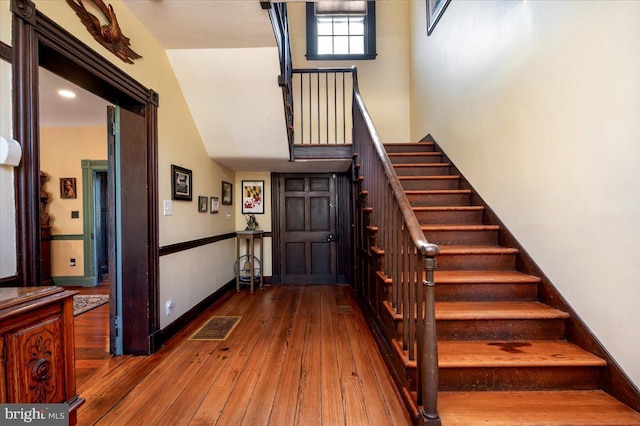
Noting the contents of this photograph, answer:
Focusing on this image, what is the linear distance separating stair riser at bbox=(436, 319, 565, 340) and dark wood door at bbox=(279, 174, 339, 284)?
9.31 feet

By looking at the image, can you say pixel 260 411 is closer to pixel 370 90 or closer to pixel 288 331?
pixel 288 331

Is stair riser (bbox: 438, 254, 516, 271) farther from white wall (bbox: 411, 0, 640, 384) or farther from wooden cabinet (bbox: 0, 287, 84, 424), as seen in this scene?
wooden cabinet (bbox: 0, 287, 84, 424)

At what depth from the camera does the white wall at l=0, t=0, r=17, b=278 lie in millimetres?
1196

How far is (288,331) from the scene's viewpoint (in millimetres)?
2660

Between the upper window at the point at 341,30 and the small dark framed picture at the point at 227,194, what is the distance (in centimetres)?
252

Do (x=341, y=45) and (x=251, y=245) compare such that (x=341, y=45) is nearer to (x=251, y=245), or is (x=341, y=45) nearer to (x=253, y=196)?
(x=253, y=196)

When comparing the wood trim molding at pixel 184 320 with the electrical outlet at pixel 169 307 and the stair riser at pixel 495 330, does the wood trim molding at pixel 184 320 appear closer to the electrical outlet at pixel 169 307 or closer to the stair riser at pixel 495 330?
the electrical outlet at pixel 169 307

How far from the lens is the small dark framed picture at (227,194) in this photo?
4023 mm

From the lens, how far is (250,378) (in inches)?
74.8

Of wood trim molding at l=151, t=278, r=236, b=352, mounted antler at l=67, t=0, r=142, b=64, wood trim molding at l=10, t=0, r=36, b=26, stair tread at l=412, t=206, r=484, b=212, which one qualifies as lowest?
wood trim molding at l=151, t=278, r=236, b=352

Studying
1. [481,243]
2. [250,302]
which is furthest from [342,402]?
[250,302]

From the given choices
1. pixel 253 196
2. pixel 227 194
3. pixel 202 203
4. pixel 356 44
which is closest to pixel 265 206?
pixel 253 196

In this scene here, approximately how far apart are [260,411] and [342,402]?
48 centimetres

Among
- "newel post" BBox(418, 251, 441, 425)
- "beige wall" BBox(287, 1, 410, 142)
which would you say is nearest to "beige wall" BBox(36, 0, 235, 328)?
"newel post" BBox(418, 251, 441, 425)
